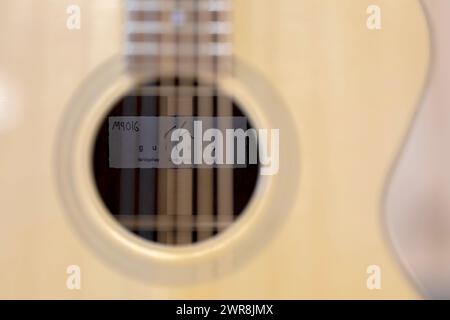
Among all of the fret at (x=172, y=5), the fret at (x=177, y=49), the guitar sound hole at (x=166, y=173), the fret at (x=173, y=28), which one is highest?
the fret at (x=172, y=5)

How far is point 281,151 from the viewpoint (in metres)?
0.67

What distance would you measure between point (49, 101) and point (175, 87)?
0.13 meters

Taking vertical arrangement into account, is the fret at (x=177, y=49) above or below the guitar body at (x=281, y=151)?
above

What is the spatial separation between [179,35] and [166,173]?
0.15m

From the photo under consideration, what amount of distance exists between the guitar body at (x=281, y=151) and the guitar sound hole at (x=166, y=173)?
0.06 feet

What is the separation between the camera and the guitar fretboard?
67cm

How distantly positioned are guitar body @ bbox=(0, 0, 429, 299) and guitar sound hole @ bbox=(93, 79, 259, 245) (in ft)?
0.06

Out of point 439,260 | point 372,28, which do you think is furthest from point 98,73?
point 439,260

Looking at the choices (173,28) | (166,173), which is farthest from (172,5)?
(166,173)

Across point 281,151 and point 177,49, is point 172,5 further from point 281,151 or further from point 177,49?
point 281,151

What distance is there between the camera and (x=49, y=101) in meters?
0.67

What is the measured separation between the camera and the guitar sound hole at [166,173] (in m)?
0.68

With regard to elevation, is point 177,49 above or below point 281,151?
above

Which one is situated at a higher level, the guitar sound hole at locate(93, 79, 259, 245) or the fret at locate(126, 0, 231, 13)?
the fret at locate(126, 0, 231, 13)
